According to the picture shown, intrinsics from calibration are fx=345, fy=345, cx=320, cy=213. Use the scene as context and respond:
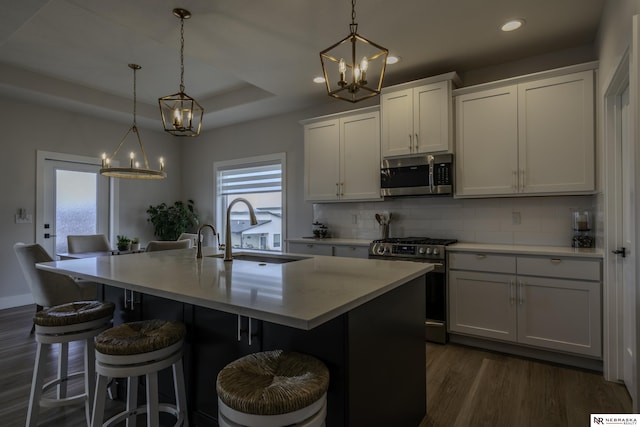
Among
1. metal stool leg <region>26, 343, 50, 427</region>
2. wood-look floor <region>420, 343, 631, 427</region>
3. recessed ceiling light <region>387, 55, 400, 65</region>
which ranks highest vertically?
recessed ceiling light <region>387, 55, 400, 65</region>

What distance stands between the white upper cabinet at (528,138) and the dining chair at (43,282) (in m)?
3.81

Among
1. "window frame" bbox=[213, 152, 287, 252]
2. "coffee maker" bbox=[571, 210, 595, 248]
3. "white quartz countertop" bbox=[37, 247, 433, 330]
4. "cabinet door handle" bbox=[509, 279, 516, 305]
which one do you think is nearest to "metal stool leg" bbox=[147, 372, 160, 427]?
"white quartz countertop" bbox=[37, 247, 433, 330]

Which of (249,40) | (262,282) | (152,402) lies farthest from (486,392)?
(249,40)

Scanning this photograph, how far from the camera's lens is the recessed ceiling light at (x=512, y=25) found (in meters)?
2.72

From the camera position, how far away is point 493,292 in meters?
2.99

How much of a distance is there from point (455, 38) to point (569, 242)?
210 centimetres

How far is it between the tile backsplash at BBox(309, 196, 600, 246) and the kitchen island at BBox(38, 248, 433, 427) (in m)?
1.88

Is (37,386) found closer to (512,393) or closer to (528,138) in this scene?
(512,393)

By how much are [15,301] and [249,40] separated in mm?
4546

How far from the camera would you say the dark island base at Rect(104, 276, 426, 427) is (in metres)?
1.37

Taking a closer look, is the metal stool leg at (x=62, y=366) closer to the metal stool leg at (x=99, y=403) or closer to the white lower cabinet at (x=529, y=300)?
the metal stool leg at (x=99, y=403)

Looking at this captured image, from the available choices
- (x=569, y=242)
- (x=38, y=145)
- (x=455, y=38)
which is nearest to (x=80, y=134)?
(x=38, y=145)

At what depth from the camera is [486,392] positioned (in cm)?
237

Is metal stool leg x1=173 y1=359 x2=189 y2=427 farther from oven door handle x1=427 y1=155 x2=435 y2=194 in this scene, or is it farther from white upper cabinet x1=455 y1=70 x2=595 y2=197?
white upper cabinet x1=455 y1=70 x2=595 y2=197
